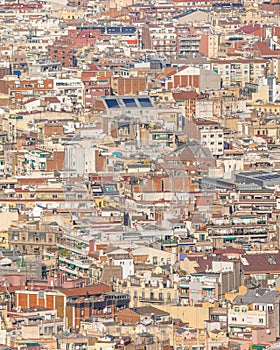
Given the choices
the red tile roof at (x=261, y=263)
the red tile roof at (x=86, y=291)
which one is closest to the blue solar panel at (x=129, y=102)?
the red tile roof at (x=261, y=263)

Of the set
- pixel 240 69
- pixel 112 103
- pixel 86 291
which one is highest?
pixel 86 291

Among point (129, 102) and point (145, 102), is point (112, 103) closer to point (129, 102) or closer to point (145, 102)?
point (129, 102)

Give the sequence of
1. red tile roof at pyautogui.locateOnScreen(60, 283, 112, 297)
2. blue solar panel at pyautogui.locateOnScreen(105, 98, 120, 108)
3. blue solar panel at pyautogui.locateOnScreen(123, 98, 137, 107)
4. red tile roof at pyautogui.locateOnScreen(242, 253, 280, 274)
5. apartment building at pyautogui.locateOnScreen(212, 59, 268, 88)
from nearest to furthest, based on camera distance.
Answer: red tile roof at pyautogui.locateOnScreen(60, 283, 112, 297) < red tile roof at pyautogui.locateOnScreen(242, 253, 280, 274) < blue solar panel at pyautogui.locateOnScreen(123, 98, 137, 107) < blue solar panel at pyautogui.locateOnScreen(105, 98, 120, 108) < apartment building at pyautogui.locateOnScreen(212, 59, 268, 88)

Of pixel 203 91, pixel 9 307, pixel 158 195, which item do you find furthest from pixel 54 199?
pixel 203 91

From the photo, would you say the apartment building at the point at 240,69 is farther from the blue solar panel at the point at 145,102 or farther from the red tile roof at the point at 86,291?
the red tile roof at the point at 86,291

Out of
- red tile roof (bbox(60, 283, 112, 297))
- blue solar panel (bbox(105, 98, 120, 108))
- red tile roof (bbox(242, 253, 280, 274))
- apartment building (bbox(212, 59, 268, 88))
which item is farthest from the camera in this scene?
apartment building (bbox(212, 59, 268, 88))

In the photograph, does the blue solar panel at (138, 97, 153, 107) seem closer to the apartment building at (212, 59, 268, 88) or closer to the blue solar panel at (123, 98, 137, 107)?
the blue solar panel at (123, 98, 137, 107)

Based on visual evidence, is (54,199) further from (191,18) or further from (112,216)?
(191,18)

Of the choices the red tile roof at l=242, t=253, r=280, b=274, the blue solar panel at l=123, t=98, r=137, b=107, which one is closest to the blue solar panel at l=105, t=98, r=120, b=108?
the blue solar panel at l=123, t=98, r=137, b=107

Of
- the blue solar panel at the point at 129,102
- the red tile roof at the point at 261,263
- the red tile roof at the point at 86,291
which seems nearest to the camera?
the red tile roof at the point at 86,291

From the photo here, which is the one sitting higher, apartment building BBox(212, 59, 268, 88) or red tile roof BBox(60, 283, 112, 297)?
red tile roof BBox(60, 283, 112, 297)

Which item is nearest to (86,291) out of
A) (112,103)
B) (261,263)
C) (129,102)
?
(261,263)
